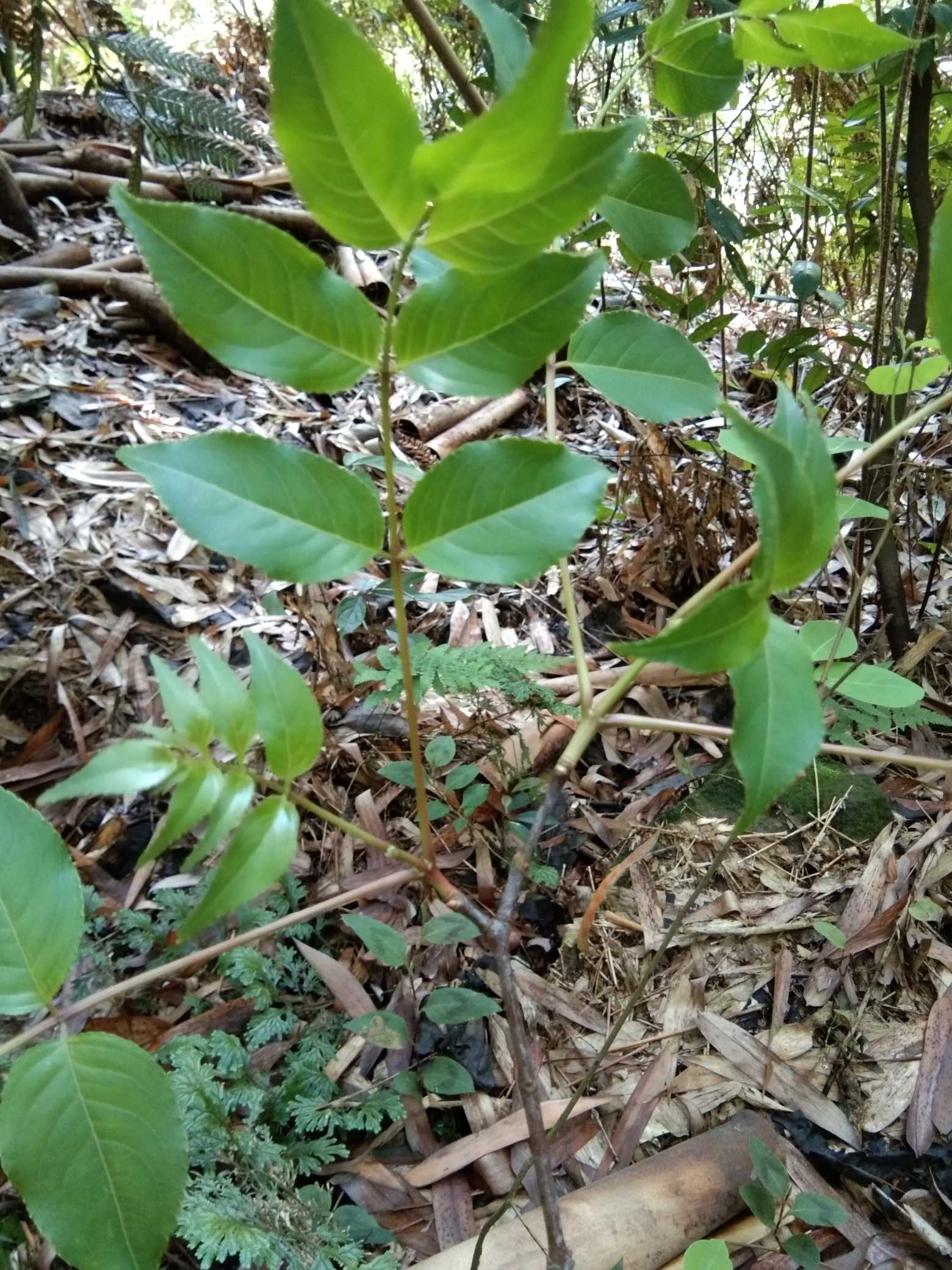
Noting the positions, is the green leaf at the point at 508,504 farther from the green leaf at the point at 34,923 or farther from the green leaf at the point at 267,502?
the green leaf at the point at 34,923

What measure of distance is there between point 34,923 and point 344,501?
0.33 metres

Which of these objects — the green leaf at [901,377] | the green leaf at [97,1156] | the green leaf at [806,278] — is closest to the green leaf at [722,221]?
the green leaf at [806,278]

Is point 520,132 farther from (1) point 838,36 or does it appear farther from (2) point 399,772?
(2) point 399,772

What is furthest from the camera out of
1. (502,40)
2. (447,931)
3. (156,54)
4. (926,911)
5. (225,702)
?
(156,54)

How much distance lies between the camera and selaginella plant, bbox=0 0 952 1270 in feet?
1.07

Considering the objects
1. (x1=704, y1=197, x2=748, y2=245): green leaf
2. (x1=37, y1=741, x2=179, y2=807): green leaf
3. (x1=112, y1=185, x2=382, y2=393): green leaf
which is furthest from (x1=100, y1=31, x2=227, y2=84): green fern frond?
(x1=37, y1=741, x2=179, y2=807): green leaf

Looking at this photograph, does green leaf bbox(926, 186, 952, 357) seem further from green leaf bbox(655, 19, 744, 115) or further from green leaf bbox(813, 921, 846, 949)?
green leaf bbox(813, 921, 846, 949)

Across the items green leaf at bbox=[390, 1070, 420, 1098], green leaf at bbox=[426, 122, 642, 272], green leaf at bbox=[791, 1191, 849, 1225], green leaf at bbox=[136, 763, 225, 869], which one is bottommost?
green leaf at bbox=[390, 1070, 420, 1098]

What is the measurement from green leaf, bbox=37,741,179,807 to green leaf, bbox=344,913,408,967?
60 cm

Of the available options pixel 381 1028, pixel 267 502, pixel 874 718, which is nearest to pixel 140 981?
pixel 267 502

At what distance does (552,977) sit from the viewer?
42.8 inches

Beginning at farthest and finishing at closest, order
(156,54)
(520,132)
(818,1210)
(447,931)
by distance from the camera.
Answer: (156,54) → (447,931) → (818,1210) → (520,132)

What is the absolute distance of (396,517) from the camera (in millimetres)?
446

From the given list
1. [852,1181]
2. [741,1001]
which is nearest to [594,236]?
[741,1001]
